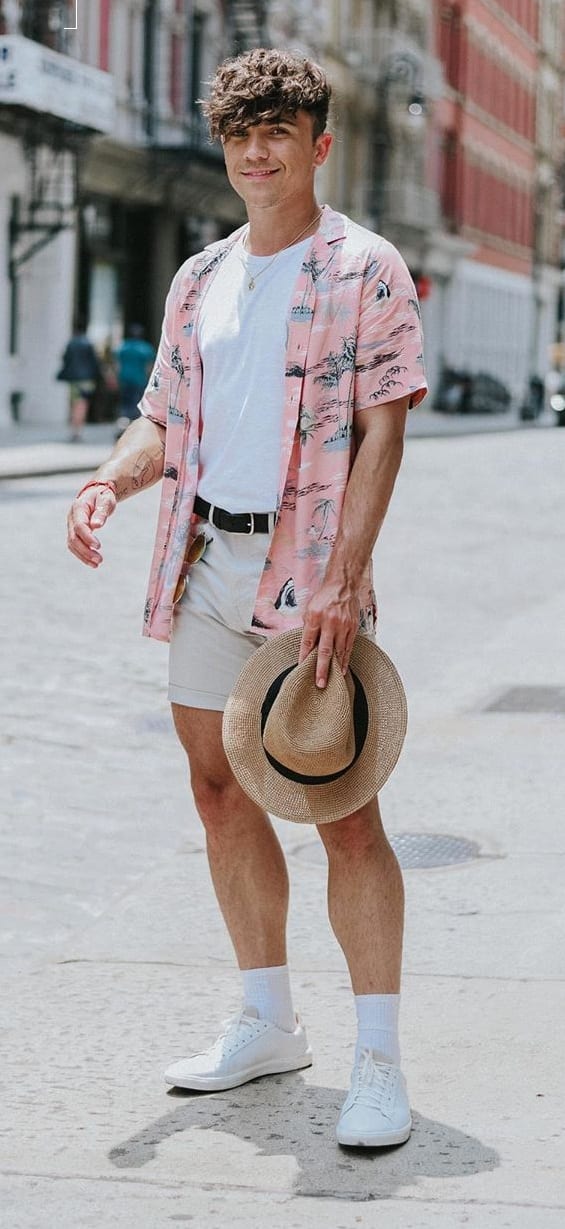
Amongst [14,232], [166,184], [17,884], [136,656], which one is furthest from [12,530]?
[166,184]

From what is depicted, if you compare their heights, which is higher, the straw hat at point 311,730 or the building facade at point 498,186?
the building facade at point 498,186

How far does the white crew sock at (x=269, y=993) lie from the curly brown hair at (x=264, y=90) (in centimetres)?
163

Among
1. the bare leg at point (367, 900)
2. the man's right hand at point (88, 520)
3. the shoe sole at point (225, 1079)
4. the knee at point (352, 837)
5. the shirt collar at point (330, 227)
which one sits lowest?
the shoe sole at point (225, 1079)

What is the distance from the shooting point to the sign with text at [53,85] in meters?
28.5

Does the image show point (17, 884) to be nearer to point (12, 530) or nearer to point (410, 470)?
point (12, 530)

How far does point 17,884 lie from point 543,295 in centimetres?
7354

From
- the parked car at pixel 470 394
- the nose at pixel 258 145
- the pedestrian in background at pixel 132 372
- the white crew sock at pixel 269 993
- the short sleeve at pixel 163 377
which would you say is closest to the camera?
the nose at pixel 258 145

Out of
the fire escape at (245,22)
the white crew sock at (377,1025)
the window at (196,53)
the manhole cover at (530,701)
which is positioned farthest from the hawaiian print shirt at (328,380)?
the fire escape at (245,22)

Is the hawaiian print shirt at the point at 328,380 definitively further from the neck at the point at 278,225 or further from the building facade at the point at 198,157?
the building facade at the point at 198,157

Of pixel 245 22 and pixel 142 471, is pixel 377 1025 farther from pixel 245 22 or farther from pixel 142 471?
pixel 245 22

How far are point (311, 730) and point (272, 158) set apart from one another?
41.0 inches

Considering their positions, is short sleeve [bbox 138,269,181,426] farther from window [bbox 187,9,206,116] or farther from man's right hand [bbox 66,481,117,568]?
window [bbox 187,9,206,116]

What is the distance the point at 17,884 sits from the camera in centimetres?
562

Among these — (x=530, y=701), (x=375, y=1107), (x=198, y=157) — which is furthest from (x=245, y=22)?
(x=375, y=1107)
